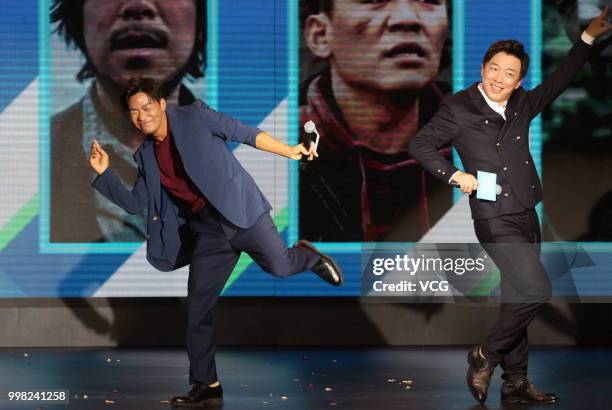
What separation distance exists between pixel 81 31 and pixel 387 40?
8.03 ft

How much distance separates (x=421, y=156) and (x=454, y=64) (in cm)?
368

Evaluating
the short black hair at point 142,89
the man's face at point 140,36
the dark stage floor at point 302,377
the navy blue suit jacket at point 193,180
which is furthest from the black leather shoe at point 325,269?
the man's face at point 140,36

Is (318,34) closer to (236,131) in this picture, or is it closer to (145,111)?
(236,131)

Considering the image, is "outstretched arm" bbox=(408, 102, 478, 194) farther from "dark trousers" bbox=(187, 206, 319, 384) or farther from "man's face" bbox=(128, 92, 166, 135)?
"man's face" bbox=(128, 92, 166, 135)

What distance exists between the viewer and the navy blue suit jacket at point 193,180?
26.0 feet

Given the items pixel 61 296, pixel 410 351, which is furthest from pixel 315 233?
pixel 61 296

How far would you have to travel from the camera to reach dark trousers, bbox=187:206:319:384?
8055 mm

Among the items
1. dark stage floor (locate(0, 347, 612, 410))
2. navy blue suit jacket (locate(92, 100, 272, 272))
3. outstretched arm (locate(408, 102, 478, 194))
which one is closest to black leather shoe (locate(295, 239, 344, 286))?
navy blue suit jacket (locate(92, 100, 272, 272))

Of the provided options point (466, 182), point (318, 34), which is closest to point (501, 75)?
point (466, 182)

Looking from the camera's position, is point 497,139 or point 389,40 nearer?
point 497,139

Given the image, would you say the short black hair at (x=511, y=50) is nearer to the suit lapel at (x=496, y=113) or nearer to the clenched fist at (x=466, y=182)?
the suit lapel at (x=496, y=113)

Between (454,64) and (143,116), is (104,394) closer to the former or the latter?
(143,116)

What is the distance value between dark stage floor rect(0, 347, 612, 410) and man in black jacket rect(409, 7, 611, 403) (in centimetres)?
29

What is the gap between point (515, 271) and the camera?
7.93 metres
